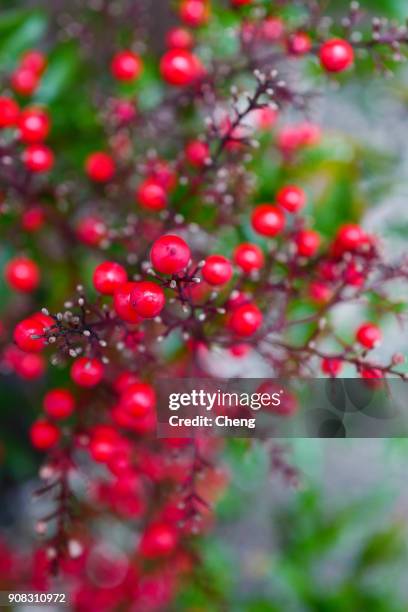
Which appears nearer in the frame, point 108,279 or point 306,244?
point 108,279

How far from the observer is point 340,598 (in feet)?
3.52

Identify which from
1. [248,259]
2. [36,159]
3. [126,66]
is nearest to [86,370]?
[248,259]

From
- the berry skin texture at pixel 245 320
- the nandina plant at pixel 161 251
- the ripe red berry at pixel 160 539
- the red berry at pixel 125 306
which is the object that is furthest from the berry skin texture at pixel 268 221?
the ripe red berry at pixel 160 539

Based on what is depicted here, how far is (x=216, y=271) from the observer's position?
48cm

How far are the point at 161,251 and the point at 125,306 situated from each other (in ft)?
0.17

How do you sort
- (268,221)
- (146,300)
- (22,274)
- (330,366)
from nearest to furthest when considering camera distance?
(146,300)
(330,366)
(268,221)
(22,274)

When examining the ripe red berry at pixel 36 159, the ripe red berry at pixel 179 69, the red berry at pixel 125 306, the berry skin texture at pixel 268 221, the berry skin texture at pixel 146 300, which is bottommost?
the berry skin texture at pixel 146 300

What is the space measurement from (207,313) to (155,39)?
0.68 m

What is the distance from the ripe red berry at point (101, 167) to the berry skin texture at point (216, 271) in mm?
332

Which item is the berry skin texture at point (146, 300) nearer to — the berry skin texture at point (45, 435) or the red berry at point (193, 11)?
the berry skin texture at point (45, 435)

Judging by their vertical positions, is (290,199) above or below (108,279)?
above

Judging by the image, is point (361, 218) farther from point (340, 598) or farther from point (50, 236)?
point (340, 598)

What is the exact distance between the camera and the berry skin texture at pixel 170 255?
41 centimetres

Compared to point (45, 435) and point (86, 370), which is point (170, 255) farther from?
point (45, 435)
